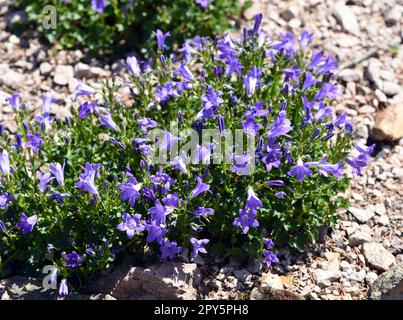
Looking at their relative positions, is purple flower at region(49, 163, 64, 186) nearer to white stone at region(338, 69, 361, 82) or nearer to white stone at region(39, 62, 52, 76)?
white stone at region(39, 62, 52, 76)

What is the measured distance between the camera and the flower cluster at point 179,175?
5125 millimetres

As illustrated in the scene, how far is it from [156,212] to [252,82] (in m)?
1.40

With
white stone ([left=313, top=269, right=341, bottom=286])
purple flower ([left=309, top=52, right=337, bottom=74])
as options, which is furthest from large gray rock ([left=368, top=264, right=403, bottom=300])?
purple flower ([left=309, top=52, right=337, bottom=74])

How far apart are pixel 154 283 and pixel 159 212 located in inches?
26.3

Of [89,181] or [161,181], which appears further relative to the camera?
[161,181]

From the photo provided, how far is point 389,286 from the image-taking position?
5.12 metres

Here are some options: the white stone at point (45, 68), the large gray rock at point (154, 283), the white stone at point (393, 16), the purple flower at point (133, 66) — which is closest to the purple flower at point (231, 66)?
the purple flower at point (133, 66)

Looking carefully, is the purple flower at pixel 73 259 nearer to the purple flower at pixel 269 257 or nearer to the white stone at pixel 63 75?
the purple flower at pixel 269 257

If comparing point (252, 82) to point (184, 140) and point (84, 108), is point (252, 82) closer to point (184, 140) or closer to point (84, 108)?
point (184, 140)

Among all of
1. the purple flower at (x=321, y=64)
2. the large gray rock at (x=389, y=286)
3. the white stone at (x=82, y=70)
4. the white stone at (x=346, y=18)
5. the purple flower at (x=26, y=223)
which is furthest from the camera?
the white stone at (x=346, y=18)

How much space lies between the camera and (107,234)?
205 inches

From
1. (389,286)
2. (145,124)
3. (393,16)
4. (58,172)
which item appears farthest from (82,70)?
→ (389,286)

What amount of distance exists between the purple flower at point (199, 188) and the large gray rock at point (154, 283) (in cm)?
65

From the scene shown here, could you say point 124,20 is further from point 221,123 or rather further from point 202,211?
point 202,211
